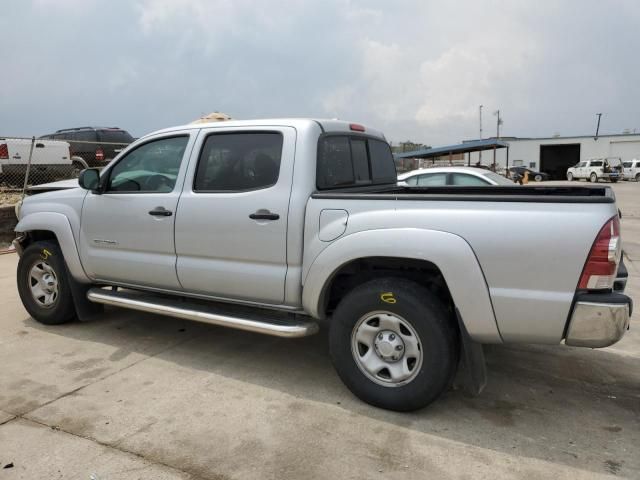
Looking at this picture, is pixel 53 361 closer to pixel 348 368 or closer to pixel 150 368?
pixel 150 368

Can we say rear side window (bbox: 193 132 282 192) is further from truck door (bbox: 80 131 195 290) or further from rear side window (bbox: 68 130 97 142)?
rear side window (bbox: 68 130 97 142)

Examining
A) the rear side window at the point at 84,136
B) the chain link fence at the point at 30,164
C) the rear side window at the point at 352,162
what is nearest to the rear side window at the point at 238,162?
the rear side window at the point at 352,162

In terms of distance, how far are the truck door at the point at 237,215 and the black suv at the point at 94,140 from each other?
38.6 ft

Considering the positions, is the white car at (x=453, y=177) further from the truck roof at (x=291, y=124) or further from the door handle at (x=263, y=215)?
the door handle at (x=263, y=215)

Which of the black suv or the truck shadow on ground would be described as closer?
the truck shadow on ground

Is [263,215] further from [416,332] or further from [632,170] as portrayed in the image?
[632,170]

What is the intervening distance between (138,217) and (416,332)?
256 cm

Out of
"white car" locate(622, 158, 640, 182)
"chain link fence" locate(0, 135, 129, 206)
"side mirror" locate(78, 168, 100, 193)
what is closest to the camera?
"side mirror" locate(78, 168, 100, 193)

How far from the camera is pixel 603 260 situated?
283 centimetres

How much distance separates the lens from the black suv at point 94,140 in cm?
1516

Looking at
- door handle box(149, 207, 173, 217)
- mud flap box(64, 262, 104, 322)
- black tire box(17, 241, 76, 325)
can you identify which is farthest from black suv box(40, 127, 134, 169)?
door handle box(149, 207, 173, 217)

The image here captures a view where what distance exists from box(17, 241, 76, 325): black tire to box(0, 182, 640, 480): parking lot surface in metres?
0.30

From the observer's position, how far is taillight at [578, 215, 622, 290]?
9.25ft

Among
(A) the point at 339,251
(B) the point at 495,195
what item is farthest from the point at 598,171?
(A) the point at 339,251
